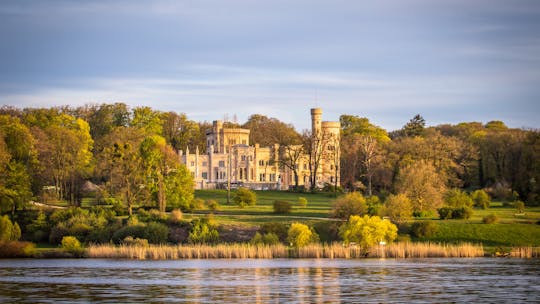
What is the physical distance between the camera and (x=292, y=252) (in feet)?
213

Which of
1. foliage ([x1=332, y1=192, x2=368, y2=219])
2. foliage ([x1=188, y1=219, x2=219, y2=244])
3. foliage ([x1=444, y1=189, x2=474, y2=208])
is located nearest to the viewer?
foliage ([x1=188, y1=219, x2=219, y2=244])

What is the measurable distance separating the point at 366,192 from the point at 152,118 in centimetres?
3656

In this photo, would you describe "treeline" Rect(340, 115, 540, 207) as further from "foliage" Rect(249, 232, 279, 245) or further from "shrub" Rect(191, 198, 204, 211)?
"foliage" Rect(249, 232, 279, 245)

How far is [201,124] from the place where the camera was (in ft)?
Result: 521

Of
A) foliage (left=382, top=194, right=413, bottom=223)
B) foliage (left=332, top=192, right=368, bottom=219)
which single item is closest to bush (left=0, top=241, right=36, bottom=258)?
foliage (left=332, top=192, right=368, bottom=219)

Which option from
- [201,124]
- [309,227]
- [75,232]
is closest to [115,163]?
[75,232]

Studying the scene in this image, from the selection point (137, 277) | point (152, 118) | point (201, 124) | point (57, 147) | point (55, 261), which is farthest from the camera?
point (201, 124)

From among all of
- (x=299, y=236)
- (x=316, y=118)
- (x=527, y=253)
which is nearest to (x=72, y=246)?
(x=299, y=236)

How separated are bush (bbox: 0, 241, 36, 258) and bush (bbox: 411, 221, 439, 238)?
27.7 meters

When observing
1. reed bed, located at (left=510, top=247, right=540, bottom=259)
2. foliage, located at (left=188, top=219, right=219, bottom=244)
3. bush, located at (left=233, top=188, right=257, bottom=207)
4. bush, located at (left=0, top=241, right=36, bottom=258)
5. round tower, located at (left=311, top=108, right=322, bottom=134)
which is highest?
round tower, located at (left=311, top=108, right=322, bottom=134)

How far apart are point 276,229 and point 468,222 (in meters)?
15.1

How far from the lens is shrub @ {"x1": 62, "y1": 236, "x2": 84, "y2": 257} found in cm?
6694

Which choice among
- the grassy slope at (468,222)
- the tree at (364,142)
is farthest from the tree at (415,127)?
the grassy slope at (468,222)

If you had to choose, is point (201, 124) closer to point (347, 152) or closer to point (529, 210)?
point (347, 152)
